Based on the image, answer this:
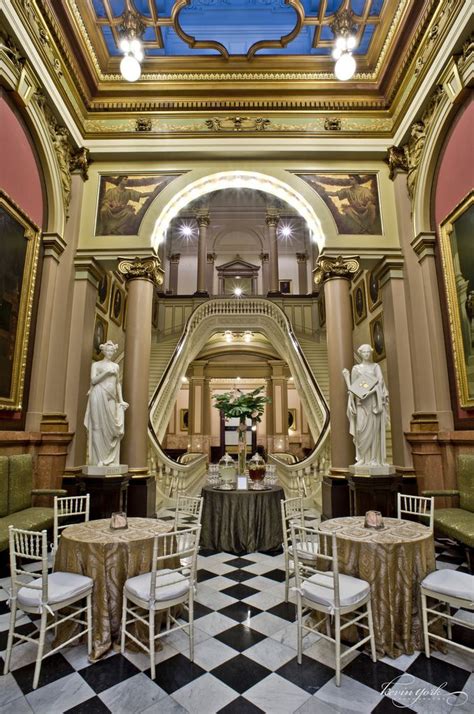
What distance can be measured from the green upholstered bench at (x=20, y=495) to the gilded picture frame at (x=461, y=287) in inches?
200

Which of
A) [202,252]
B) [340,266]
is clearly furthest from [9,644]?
[202,252]

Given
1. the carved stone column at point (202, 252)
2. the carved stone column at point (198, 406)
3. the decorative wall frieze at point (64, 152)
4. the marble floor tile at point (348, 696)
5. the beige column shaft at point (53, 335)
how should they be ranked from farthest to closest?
1. the carved stone column at point (198, 406)
2. the carved stone column at point (202, 252)
3. the decorative wall frieze at point (64, 152)
4. the beige column shaft at point (53, 335)
5. the marble floor tile at point (348, 696)

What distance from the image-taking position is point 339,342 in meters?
5.92

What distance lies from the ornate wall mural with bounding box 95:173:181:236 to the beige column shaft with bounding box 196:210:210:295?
8.03 meters

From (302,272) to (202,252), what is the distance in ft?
16.9

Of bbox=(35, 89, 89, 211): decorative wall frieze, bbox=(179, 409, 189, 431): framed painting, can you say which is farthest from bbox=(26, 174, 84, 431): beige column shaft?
bbox=(179, 409, 189, 431): framed painting

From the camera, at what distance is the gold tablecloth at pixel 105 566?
2.65 metres

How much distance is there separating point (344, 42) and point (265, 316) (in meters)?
9.70

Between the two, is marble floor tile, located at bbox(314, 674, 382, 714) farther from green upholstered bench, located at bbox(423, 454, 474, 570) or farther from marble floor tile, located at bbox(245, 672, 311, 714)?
green upholstered bench, located at bbox(423, 454, 474, 570)

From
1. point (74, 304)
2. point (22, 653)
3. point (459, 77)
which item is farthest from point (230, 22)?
point (22, 653)

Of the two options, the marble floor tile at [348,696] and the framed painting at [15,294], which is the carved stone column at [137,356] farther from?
the marble floor tile at [348,696]

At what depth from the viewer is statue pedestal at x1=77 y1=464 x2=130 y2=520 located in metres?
4.90

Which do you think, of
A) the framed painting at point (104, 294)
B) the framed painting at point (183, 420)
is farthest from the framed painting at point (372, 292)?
the framed painting at point (183, 420)

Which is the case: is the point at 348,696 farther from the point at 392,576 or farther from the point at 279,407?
the point at 279,407
